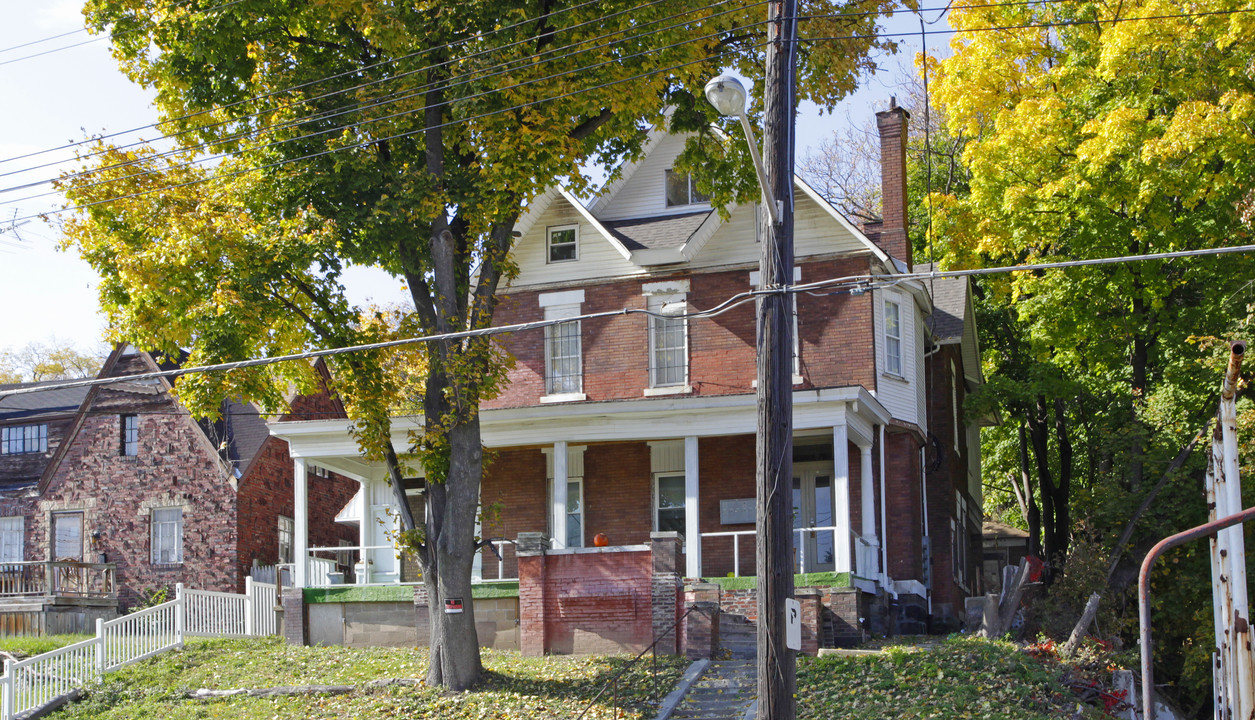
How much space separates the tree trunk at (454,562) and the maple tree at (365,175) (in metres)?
0.03

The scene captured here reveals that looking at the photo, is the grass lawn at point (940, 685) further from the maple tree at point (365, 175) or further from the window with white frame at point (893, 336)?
the window with white frame at point (893, 336)

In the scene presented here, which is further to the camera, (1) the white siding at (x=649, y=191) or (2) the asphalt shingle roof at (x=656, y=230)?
(1) the white siding at (x=649, y=191)

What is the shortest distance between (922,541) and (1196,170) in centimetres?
956

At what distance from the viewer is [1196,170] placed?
25.8m

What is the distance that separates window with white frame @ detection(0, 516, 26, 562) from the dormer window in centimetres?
2058

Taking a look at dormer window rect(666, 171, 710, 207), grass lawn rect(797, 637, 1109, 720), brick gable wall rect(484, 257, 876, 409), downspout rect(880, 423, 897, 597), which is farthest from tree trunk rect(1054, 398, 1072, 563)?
grass lawn rect(797, 637, 1109, 720)

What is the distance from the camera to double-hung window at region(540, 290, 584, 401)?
27.5 metres

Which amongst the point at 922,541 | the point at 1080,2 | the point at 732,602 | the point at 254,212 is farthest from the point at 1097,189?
the point at 254,212

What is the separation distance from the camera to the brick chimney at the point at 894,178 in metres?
27.6

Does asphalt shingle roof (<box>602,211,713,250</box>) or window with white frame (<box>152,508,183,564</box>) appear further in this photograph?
window with white frame (<box>152,508,183,564</box>)

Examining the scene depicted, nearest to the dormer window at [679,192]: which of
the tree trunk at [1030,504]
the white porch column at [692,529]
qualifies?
the white porch column at [692,529]

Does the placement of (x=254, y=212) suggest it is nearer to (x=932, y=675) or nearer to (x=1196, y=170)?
(x=932, y=675)

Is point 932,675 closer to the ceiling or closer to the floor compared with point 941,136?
closer to the floor

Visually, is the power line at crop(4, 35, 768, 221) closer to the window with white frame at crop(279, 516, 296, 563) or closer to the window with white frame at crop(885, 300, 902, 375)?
the window with white frame at crop(885, 300, 902, 375)
